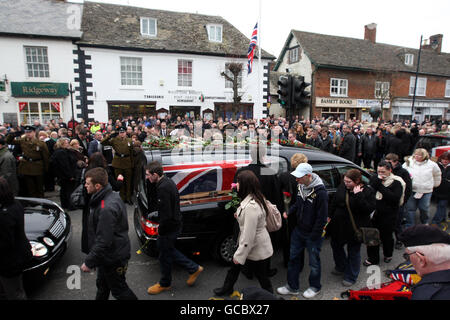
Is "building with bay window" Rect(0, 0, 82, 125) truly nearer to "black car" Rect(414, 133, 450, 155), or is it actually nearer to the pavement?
the pavement

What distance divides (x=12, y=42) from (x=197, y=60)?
1043cm

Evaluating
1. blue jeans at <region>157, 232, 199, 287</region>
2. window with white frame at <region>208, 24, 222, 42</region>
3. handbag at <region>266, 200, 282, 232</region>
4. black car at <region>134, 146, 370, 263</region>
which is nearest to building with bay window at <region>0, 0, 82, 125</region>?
window with white frame at <region>208, 24, 222, 42</region>

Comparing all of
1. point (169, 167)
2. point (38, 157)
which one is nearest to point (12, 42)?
point (38, 157)

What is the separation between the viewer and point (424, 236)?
1917 millimetres

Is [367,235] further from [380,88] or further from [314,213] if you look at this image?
[380,88]

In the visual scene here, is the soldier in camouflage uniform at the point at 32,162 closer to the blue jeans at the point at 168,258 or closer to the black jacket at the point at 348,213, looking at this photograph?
the blue jeans at the point at 168,258

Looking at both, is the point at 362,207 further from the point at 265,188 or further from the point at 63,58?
the point at 63,58

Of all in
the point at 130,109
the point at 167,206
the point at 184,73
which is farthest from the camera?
the point at 184,73

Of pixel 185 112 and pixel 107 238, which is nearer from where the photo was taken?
pixel 107 238

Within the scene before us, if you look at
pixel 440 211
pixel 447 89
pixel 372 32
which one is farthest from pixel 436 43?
pixel 440 211

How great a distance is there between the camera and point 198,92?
19641mm

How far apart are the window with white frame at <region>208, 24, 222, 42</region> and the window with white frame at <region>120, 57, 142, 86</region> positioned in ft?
17.9

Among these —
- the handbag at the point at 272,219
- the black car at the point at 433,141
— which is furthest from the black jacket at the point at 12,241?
the black car at the point at 433,141

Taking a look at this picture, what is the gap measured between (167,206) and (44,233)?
2002 millimetres
